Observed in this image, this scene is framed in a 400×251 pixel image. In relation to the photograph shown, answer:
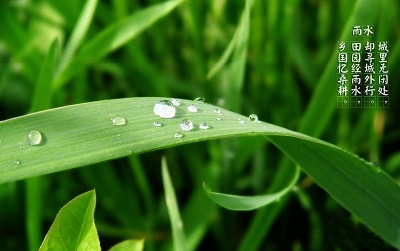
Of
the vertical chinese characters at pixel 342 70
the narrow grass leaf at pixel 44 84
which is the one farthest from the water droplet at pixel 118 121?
the vertical chinese characters at pixel 342 70

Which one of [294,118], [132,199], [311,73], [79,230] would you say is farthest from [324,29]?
[79,230]

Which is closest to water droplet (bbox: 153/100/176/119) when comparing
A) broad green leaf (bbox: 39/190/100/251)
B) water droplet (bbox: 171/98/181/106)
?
water droplet (bbox: 171/98/181/106)

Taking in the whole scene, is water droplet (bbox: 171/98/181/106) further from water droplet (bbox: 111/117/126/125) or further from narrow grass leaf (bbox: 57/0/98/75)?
narrow grass leaf (bbox: 57/0/98/75)

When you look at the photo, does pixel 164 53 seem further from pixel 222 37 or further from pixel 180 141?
pixel 180 141

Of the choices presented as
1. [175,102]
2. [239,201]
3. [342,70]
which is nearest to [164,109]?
[175,102]

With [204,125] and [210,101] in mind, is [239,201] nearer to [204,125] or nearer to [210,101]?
[204,125]

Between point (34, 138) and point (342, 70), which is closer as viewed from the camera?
point (34, 138)
